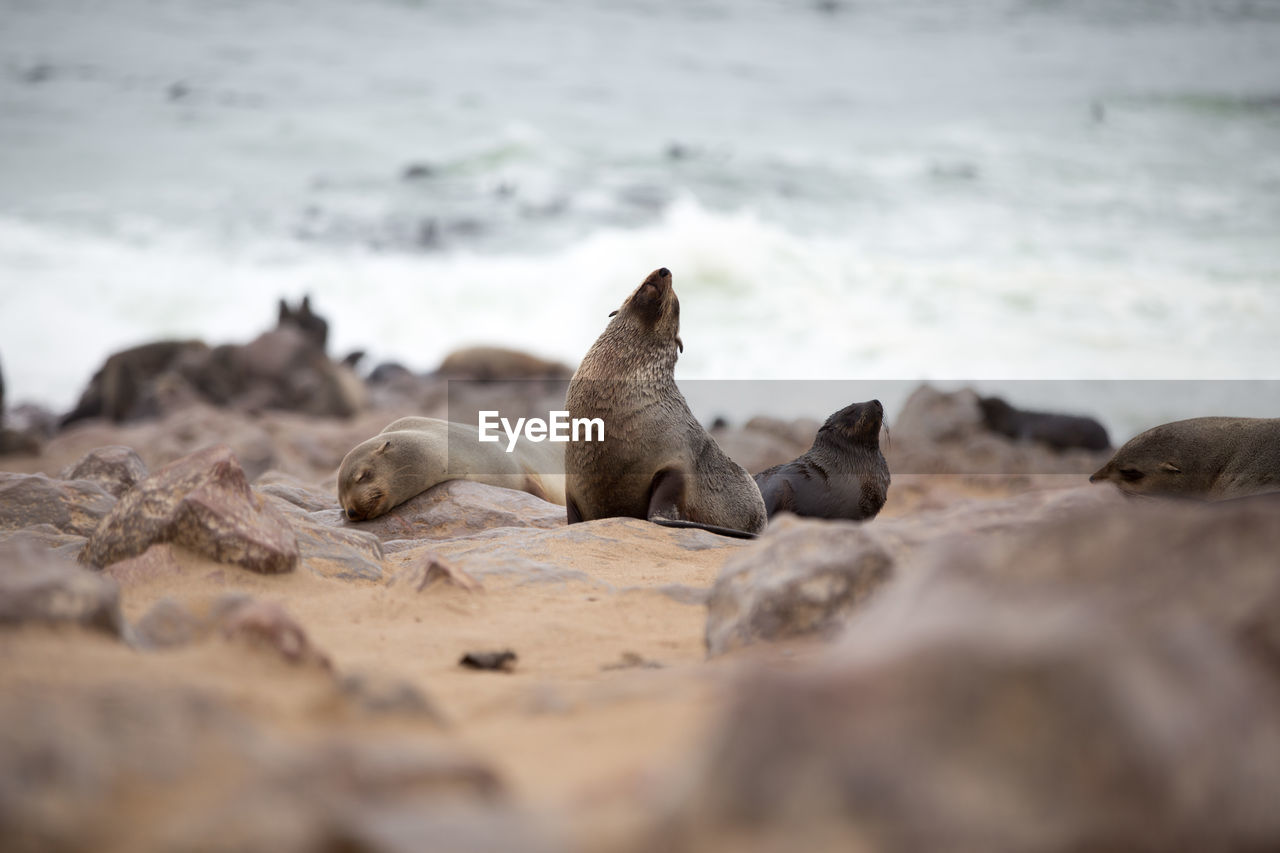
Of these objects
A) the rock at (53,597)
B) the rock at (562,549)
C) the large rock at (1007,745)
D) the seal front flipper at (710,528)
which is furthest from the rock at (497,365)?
the large rock at (1007,745)

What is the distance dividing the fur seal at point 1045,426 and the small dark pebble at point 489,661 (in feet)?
29.8

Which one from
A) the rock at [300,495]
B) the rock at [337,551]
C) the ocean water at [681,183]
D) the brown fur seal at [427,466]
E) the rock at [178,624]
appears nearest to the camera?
the rock at [178,624]

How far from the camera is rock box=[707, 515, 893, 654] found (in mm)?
2328

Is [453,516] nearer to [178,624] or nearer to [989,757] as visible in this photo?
[178,624]

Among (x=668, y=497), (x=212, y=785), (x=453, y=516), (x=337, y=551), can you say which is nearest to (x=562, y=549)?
(x=337, y=551)

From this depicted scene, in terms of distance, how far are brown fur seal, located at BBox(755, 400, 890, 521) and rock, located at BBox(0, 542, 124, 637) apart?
4.14 meters

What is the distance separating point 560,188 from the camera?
20.9 meters

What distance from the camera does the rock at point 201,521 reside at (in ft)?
10.5

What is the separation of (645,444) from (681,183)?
16.5m

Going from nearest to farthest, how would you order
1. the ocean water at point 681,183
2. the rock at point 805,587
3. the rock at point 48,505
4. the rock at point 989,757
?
the rock at point 989,757, the rock at point 805,587, the rock at point 48,505, the ocean water at point 681,183

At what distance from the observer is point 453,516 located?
5.31 m

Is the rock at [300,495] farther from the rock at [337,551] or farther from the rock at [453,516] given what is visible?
the rock at [337,551]

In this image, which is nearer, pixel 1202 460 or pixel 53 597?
pixel 53 597

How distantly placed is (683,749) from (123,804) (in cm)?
72
